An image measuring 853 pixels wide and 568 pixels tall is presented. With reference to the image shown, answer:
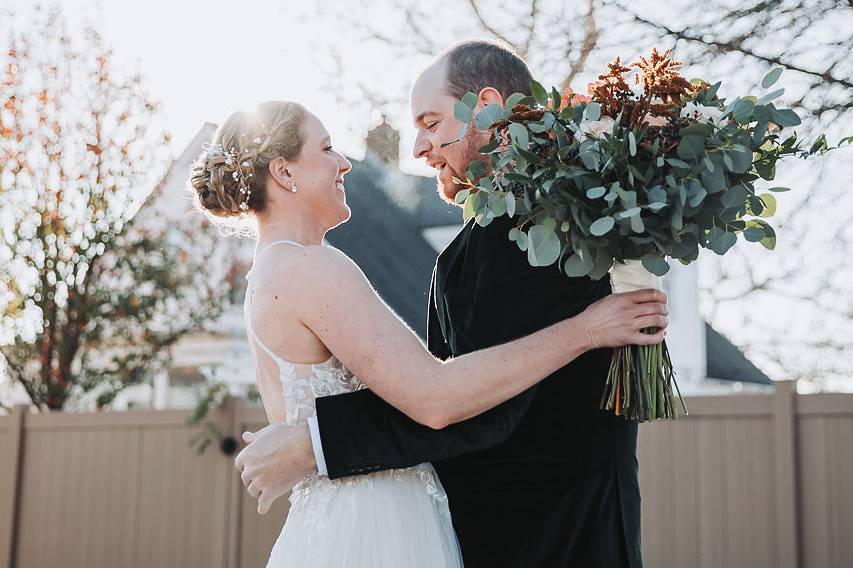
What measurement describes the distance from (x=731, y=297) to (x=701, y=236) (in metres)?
18.2

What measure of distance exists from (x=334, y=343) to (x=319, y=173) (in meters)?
0.58

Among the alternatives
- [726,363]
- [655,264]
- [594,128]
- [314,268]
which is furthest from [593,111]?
[726,363]

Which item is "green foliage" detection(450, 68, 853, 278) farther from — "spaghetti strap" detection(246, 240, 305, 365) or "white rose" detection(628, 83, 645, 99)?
"spaghetti strap" detection(246, 240, 305, 365)

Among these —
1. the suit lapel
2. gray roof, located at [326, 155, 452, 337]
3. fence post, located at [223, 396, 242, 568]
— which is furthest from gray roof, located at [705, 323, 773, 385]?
the suit lapel

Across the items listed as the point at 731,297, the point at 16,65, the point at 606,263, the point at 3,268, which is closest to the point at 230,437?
the point at 3,268

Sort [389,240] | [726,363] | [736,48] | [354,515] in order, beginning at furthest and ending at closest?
[726,363] < [389,240] < [736,48] < [354,515]

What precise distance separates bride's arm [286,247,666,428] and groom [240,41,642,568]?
0.08m

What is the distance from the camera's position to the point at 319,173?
295 cm

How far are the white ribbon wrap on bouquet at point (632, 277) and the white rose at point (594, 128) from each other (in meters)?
0.35

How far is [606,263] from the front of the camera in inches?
96.0

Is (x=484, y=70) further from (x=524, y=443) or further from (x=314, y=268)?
(x=524, y=443)

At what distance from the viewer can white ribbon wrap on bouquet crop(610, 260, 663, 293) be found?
8.36 feet

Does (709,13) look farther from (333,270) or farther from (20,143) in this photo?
(20,143)

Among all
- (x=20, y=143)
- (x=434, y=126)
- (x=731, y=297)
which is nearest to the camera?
(x=434, y=126)
